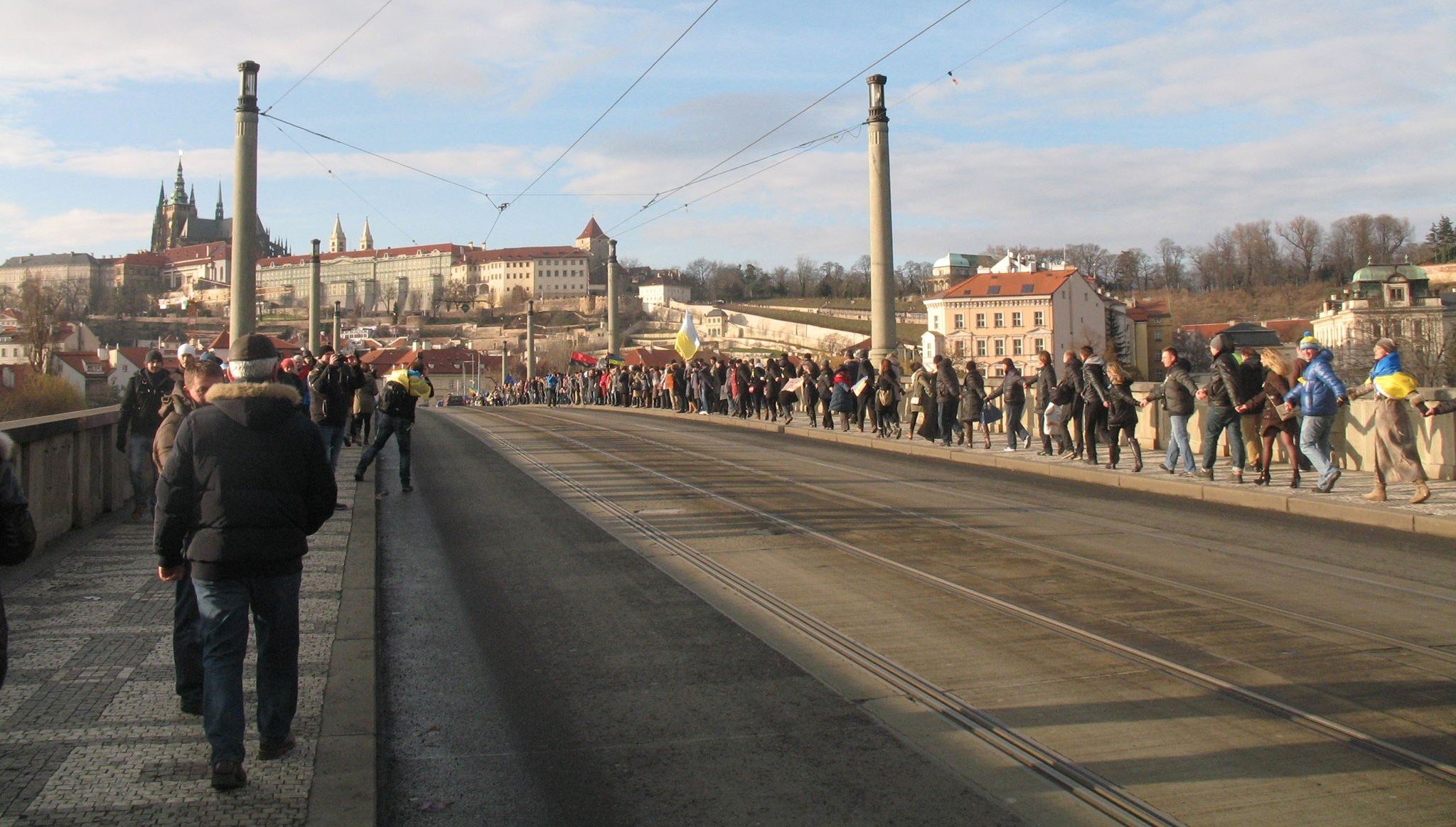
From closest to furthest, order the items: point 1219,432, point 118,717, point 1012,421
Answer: point 118,717 → point 1219,432 → point 1012,421

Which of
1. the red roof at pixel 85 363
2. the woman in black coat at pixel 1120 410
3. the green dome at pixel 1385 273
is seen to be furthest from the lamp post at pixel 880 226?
the green dome at pixel 1385 273

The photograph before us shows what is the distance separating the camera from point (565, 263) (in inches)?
7638

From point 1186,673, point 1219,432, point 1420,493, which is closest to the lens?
point 1186,673

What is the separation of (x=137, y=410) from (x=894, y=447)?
14327 millimetres

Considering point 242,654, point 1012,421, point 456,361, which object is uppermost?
point 456,361

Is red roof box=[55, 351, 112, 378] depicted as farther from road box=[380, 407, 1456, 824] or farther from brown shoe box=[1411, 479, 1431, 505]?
brown shoe box=[1411, 479, 1431, 505]

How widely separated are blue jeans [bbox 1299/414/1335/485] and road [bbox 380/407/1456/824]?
4.37ft

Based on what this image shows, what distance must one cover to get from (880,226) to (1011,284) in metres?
84.9

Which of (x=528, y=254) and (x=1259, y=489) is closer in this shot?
(x=1259, y=489)

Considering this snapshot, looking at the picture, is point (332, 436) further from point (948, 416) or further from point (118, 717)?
point (948, 416)

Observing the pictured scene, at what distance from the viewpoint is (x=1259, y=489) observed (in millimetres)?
13922

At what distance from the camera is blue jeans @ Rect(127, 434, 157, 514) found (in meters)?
11.6

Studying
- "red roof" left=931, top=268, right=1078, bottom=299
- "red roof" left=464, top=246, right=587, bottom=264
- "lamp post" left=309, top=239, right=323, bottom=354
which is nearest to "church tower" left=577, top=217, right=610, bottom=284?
"red roof" left=464, top=246, right=587, bottom=264

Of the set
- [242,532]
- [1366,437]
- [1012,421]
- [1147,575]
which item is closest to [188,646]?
[242,532]
